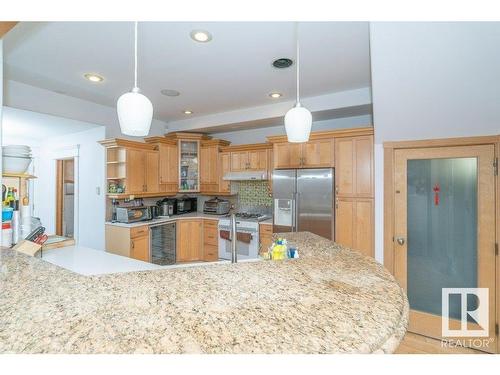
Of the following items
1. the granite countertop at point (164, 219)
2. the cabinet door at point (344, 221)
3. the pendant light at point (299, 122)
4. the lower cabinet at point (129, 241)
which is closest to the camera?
the pendant light at point (299, 122)

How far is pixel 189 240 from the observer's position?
4.19m

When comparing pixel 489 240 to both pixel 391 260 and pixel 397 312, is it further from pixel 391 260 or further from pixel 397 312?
pixel 397 312

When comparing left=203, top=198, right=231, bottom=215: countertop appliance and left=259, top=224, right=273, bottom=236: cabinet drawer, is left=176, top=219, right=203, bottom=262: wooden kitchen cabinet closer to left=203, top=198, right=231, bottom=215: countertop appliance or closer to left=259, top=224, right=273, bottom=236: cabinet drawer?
left=203, top=198, right=231, bottom=215: countertop appliance

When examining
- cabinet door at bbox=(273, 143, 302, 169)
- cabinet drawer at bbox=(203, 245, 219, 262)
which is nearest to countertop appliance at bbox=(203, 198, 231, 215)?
cabinet drawer at bbox=(203, 245, 219, 262)

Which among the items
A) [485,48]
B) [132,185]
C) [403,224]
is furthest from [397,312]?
[132,185]

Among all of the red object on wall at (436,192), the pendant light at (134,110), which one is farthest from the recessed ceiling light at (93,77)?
the red object on wall at (436,192)

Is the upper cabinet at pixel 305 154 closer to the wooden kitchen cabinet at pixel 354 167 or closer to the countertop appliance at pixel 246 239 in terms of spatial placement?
the wooden kitchen cabinet at pixel 354 167

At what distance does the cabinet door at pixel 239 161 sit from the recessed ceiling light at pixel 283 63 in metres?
1.85

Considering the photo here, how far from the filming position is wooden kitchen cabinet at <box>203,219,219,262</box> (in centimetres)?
410

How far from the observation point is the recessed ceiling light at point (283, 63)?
2326 mm

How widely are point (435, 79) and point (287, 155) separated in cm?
178

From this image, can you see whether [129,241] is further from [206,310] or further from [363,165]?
[363,165]

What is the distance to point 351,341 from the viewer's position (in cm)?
65

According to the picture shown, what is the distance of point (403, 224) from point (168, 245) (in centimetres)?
334
